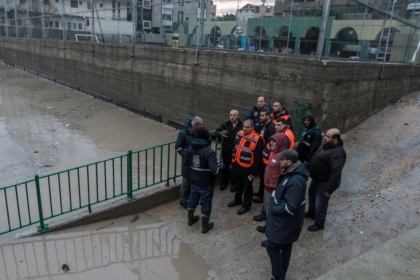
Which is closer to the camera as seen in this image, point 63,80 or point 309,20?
point 309,20

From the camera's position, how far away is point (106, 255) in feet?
14.7

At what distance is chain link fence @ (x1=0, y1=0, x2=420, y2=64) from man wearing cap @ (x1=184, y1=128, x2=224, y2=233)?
7.05m

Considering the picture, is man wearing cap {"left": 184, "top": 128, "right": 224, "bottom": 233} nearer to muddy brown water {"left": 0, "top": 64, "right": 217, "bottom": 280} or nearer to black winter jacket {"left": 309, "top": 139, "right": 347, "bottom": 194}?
muddy brown water {"left": 0, "top": 64, "right": 217, "bottom": 280}

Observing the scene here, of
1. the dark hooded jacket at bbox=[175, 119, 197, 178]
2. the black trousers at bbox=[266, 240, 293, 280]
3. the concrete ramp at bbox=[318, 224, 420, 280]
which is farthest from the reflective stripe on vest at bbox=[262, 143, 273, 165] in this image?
the concrete ramp at bbox=[318, 224, 420, 280]

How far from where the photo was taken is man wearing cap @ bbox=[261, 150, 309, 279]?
10.4 ft

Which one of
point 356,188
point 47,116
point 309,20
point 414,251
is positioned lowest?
point 47,116

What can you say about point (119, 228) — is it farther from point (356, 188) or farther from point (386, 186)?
point (386, 186)

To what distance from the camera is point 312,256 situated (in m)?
4.09

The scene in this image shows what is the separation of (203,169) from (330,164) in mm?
1698

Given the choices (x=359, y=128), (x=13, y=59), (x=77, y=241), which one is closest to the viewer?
(x=77, y=241)

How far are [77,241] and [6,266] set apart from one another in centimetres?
92

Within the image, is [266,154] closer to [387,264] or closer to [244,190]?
[244,190]

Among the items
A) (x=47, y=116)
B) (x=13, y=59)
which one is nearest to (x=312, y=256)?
(x=47, y=116)

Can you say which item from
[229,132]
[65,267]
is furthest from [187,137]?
[65,267]
